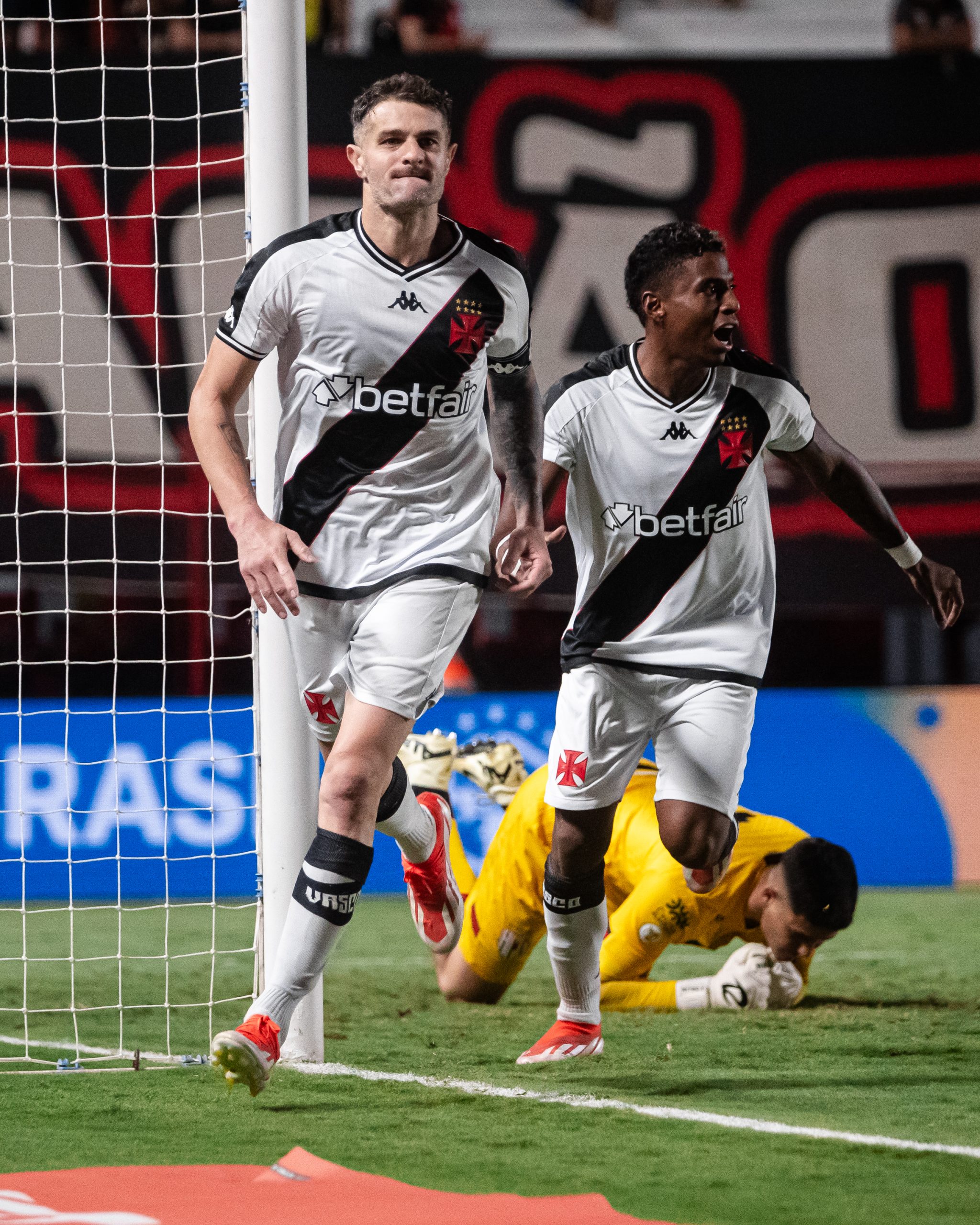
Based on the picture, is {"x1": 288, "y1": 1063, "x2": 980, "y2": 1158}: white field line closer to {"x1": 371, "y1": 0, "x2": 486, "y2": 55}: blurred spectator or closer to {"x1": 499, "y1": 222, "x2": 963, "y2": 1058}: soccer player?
{"x1": 499, "y1": 222, "x2": 963, "y2": 1058}: soccer player

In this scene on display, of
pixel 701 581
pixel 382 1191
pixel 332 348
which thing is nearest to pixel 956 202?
pixel 701 581

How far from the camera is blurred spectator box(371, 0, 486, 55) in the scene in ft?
36.1

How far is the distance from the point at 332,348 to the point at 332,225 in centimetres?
30

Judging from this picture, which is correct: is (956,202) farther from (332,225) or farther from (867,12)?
(332,225)

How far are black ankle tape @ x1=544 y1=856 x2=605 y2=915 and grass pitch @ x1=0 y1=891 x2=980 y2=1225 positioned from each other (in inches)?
15.2

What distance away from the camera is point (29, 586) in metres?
9.74

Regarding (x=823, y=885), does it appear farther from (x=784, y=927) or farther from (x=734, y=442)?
(x=734, y=442)

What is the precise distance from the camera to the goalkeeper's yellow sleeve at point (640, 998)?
5.02m

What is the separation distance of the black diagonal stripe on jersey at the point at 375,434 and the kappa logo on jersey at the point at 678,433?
0.59 metres

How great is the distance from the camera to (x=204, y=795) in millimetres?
8281

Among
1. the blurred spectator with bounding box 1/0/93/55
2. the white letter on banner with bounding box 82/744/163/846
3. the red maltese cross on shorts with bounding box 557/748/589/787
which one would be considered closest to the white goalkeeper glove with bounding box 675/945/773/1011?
the red maltese cross on shorts with bounding box 557/748/589/787

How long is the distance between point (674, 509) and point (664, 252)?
65 cm

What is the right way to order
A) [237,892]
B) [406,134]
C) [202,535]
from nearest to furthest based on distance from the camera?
[406,134], [237,892], [202,535]

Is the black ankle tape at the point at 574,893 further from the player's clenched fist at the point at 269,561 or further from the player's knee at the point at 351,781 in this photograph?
the player's clenched fist at the point at 269,561
